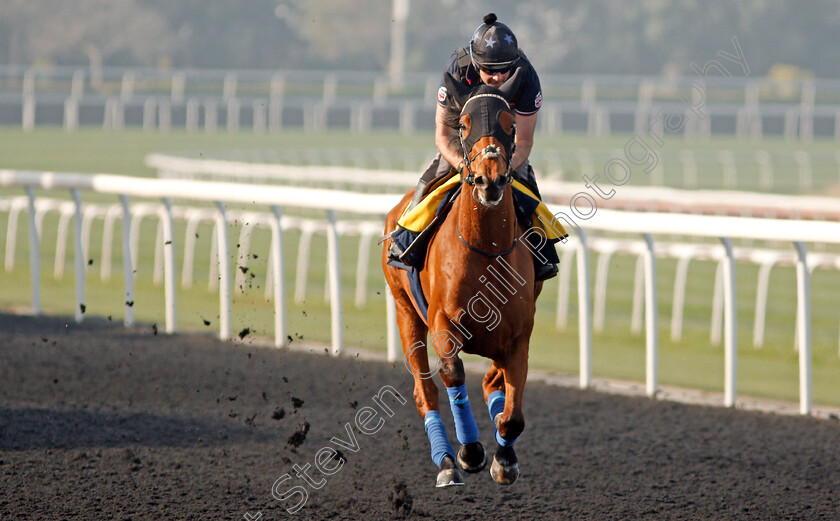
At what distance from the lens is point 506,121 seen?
379cm

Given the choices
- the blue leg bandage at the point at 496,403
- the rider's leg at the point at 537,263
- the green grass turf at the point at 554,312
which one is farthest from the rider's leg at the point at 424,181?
the green grass turf at the point at 554,312

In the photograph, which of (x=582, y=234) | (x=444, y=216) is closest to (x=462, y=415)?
(x=444, y=216)

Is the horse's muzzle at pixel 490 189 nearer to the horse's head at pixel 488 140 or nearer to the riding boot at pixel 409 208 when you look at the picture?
the horse's head at pixel 488 140

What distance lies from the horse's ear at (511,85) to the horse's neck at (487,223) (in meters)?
0.28

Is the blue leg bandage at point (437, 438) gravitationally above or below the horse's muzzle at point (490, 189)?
below

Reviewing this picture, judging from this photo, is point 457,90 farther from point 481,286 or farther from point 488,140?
point 481,286

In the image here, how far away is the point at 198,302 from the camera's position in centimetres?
1057

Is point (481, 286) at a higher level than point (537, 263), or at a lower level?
lower

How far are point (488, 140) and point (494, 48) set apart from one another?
1.43ft

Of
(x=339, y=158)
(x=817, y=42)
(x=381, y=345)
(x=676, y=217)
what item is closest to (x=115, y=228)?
(x=339, y=158)

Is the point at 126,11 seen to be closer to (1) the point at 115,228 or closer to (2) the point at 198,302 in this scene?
(1) the point at 115,228

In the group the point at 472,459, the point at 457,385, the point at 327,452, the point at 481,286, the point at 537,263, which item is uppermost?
the point at 537,263

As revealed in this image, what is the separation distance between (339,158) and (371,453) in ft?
63.2

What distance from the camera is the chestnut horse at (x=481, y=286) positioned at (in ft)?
12.5
